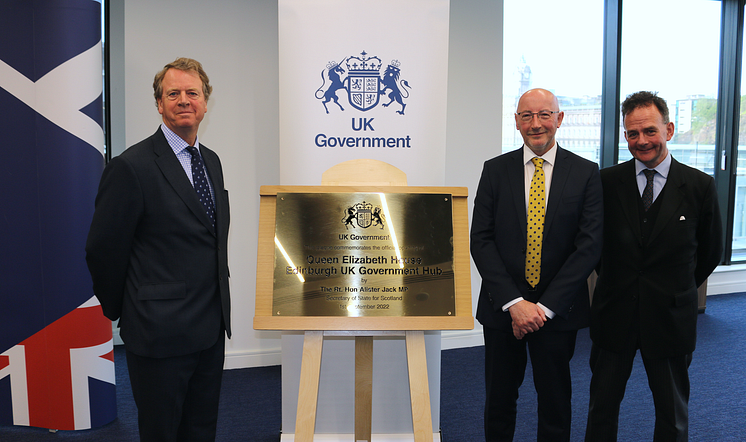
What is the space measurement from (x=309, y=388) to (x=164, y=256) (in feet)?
2.28

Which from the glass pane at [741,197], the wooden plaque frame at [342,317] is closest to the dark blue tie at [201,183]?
the wooden plaque frame at [342,317]

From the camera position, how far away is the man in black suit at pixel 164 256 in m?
1.60

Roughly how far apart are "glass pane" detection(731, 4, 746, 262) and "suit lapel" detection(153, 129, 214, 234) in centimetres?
646

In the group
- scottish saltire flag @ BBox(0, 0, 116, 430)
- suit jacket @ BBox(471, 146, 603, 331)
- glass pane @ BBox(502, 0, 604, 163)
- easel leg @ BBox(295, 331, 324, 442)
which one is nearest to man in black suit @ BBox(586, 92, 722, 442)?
suit jacket @ BBox(471, 146, 603, 331)

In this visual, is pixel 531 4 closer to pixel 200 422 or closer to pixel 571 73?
pixel 571 73

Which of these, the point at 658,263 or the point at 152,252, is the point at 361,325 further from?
the point at 658,263

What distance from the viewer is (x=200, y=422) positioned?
1.87 meters

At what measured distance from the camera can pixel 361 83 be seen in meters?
2.65

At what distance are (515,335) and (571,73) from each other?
4154 mm

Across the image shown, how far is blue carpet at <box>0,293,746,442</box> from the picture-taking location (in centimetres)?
277

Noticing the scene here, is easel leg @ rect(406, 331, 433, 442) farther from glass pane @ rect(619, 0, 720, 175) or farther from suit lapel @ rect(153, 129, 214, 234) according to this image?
glass pane @ rect(619, 0, 720, 175)

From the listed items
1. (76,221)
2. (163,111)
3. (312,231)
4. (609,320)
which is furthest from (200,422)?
(609,320)

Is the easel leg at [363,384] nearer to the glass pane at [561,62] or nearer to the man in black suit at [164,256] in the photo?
the man in black suit at [164,256]

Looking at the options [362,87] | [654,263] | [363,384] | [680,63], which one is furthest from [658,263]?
[680,63]
